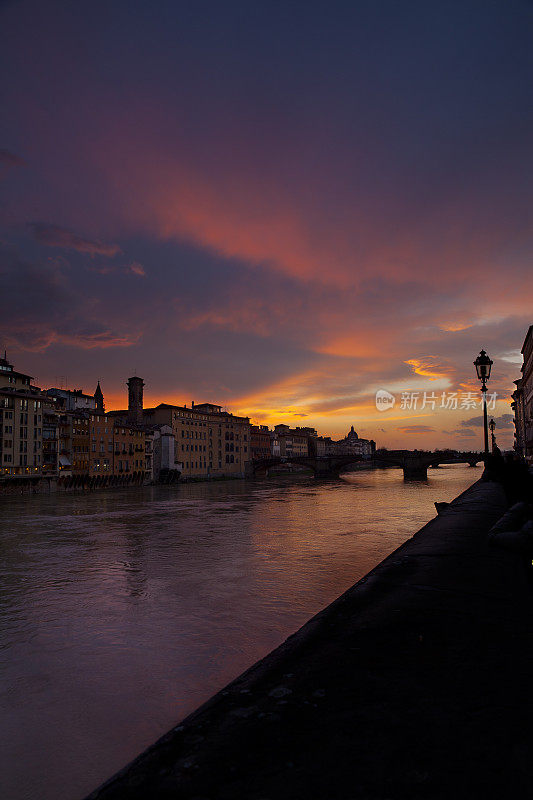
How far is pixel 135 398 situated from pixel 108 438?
35640mm

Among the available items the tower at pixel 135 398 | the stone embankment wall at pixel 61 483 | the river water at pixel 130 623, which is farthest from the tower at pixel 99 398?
the river water at pixel 130 623

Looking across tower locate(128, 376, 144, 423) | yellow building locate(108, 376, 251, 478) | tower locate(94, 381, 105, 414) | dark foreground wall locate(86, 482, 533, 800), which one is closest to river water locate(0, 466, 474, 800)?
dark foreground wall locate(86, 482, 533, 800)

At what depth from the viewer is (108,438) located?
7675 centimetres

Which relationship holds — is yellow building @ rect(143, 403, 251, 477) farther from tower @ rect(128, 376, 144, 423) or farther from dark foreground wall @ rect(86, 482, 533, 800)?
dark foreground wall @ rect(86, 482, 533, 800)

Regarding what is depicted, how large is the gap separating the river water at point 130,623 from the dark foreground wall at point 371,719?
3.89 m

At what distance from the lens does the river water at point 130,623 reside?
622cm

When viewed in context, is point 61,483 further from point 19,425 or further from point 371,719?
point 371,719

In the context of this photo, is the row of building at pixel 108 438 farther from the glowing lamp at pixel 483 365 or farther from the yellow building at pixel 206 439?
the glowing lamp at pixel 483 365

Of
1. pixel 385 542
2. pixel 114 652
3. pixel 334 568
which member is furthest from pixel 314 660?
pixel 385 542

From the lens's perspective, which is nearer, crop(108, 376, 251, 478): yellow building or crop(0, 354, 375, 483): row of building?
crop(0, 354, 375, 483): row of building

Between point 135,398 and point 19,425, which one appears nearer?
point 19,425

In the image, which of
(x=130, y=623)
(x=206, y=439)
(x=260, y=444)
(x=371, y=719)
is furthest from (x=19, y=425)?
(x=260, y=444)

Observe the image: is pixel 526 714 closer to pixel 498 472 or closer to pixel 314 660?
pixel 314 660

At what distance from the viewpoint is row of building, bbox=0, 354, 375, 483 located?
6047 centimetres
